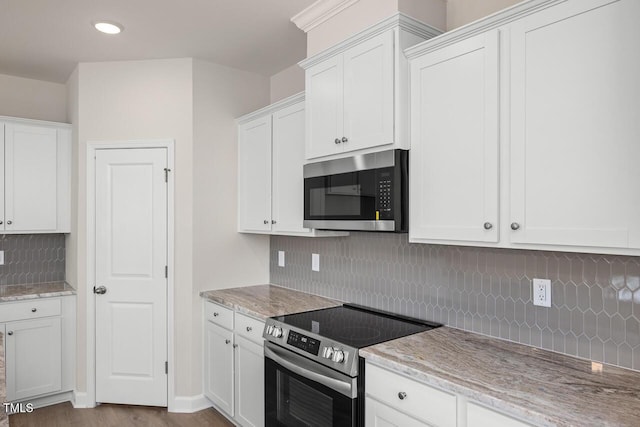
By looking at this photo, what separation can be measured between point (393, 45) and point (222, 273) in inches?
88.5

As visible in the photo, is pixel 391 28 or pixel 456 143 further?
pixel 391 28

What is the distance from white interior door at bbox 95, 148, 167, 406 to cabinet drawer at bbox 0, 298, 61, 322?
364 mm

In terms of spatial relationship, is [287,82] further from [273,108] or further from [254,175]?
[254,175]

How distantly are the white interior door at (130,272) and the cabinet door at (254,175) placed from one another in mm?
602

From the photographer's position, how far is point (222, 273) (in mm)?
3445

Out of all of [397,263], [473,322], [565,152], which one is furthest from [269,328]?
[565,152]

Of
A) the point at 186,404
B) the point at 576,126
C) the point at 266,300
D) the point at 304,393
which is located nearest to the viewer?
the point at 576,126

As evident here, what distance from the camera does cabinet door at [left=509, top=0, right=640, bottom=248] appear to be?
134 centimetres

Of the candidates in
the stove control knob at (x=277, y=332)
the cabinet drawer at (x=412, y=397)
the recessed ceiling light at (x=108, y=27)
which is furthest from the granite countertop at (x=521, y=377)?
the recessed ceiling light at (x=108, y=27)

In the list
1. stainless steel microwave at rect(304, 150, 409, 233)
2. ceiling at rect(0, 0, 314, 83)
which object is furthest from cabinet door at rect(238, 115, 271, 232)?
stainless steel microwave at rect(304, 150, 409, 233)

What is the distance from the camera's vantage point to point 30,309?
3256mm

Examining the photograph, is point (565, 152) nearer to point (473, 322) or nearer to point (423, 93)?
point (423, 93)

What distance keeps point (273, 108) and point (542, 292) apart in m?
2.09

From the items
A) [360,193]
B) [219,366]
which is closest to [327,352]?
[360,193]
